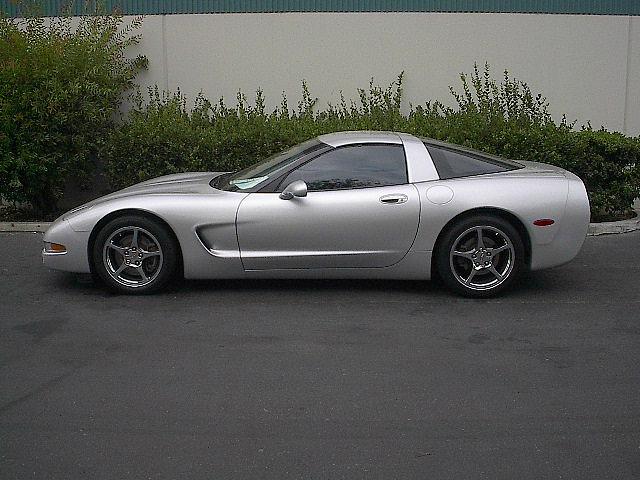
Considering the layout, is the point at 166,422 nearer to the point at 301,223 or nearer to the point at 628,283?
the point at 301,223

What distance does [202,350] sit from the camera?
558 cm

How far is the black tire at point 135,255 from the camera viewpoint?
22.1 feet

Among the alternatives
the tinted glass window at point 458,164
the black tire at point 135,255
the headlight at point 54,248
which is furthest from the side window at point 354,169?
the headlight at point 54,248

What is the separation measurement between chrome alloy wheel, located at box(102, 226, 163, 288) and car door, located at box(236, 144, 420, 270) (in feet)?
2.46

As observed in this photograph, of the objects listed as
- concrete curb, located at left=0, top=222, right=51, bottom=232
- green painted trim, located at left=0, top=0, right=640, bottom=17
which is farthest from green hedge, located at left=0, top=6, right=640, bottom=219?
green painted trim, located at left=0, top=0, right=640, bottom=17

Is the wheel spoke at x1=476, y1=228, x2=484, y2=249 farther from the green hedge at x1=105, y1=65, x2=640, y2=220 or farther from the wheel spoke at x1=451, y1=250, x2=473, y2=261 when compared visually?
the green hedge at x1=105, y1=65, x2=640, y2=220

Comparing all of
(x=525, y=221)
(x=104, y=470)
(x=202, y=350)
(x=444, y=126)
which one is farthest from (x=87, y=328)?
(x=444, y=126)

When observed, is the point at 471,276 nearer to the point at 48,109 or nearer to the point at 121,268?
the point at 121,268

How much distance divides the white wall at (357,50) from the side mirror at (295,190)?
5.23 meters

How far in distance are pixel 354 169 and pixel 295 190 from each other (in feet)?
1.84

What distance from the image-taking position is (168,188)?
712 centimetres

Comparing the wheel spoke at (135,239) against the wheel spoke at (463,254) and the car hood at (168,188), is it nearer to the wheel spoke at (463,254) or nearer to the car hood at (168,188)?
the car hood at (168,188)

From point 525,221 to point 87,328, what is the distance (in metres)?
3.47

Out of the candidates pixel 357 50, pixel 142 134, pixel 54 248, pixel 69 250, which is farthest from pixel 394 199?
pixel 357 50
